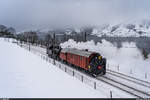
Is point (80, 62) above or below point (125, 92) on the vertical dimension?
above

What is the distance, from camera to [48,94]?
11.9 metres

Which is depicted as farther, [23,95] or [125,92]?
Result: [125,92]

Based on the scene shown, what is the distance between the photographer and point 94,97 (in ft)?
39.7

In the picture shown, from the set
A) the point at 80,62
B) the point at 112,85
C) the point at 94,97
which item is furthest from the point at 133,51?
the point at 94,97

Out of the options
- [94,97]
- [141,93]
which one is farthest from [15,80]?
[141,93]

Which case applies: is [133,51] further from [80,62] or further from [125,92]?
[125,92]

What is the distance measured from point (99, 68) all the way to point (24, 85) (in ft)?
35.9

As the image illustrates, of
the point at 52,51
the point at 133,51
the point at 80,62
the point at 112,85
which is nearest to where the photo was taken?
the point at 112,85

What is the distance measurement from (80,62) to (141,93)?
10653 mm

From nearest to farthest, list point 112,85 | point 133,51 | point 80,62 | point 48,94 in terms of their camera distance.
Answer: point 48,94 < point 112,85 < point 80,62 < point 133,51

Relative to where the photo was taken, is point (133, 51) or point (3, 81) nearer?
point (3, 81)

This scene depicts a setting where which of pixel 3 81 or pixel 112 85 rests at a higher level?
pixel 3 81

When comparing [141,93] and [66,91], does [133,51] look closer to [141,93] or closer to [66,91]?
[141,93]

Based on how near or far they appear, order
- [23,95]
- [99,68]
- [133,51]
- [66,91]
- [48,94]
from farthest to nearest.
Answer: [133,51] → [99,68] → [66,91] → [48,94] → [23,95]
